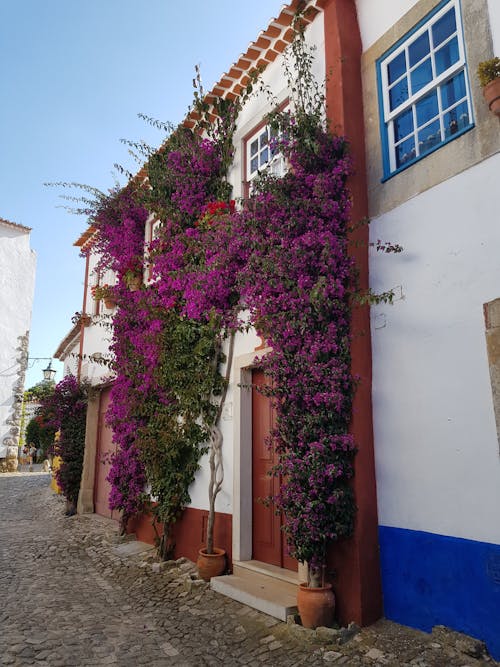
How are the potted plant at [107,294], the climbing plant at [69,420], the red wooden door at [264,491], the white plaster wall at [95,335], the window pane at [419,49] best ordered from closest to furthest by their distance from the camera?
the window pane at [419,49] < the red wooden door at [264,491] < the potted plant at [107,294] < the white plaster wall at [95,335] < the climbing plant at [69,420]

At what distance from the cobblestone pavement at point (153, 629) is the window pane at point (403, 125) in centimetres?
412

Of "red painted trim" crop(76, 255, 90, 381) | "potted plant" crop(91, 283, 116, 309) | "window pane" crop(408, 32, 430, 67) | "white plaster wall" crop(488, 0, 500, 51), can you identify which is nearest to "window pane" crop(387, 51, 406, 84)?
"window pane" crop(408, 32, 430, 67)

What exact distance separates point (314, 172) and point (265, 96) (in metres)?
2.18

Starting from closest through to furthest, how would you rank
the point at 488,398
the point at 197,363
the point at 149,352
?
1. the point at 488,398
2. the point at 197,363
3. the point at 149,352

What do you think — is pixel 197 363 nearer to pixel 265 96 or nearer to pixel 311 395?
pixel 311 395

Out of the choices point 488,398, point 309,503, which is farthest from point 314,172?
point 309,503

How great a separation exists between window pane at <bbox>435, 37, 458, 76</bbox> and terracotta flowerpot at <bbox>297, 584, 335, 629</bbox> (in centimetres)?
445

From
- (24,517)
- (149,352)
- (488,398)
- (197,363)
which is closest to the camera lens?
(488,398)

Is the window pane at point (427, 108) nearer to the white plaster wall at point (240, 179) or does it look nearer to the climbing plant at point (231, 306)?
the climbing plant at point (231, 306)

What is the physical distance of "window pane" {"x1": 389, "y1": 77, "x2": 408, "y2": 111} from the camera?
4902 millimetres

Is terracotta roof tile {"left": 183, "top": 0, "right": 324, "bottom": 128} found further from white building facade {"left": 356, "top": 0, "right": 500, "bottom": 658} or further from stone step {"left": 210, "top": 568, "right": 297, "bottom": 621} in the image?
stone step {"left": 210, "top": 568, "right": 297, "bottom": 621}

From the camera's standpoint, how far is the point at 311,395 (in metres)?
4.42

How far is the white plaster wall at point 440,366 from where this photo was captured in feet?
12.2

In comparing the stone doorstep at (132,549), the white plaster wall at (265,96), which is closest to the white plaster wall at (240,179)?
the white plaster wall at (265,96)
